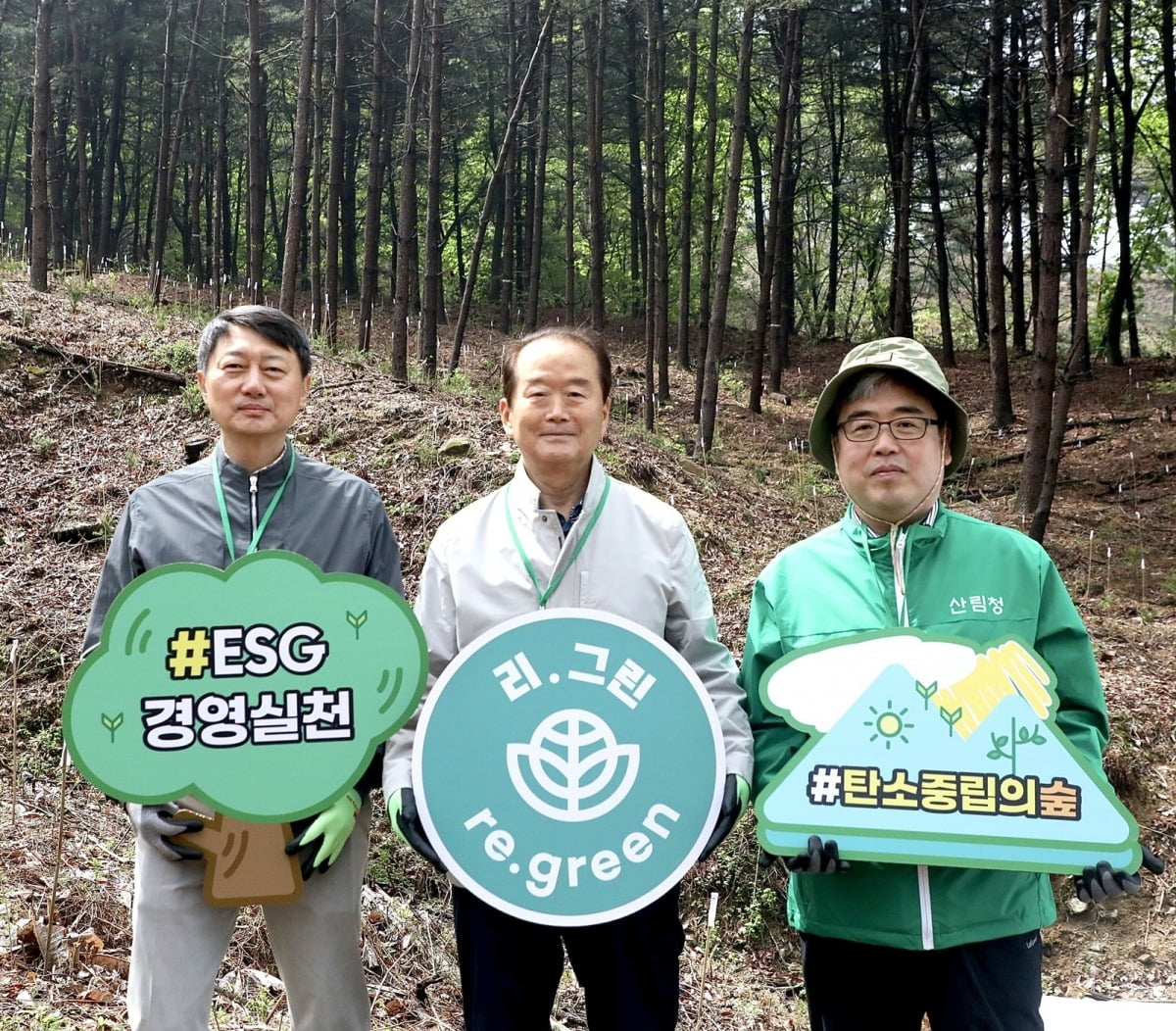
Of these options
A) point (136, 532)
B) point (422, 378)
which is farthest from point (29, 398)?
point (136, 532)

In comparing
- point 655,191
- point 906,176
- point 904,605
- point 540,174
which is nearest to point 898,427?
point 904,605

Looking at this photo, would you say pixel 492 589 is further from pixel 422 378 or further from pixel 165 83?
pixel 165 83

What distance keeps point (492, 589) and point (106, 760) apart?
3.12 feet

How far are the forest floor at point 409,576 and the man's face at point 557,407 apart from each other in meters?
2.35

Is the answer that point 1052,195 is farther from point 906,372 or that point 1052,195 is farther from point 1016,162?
point 1016,162

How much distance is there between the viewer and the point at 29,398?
9320mm

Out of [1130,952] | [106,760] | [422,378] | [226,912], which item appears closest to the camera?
[106,760]

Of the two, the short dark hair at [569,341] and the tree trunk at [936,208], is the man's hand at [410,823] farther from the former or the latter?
the tree trunk at [936,208]

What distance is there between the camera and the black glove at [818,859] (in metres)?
2.19

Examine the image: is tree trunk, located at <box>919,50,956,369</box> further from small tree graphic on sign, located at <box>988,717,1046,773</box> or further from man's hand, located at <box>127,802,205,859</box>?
man's hand, located at <box>127,802,205,859</box>

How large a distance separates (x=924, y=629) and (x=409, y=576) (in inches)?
206

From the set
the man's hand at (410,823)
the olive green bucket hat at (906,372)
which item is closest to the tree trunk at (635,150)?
the olive green bucket hat at (906,372)

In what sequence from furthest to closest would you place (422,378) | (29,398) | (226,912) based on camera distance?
(422,378) < (29,398) < (226,912)

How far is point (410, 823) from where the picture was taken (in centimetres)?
229
